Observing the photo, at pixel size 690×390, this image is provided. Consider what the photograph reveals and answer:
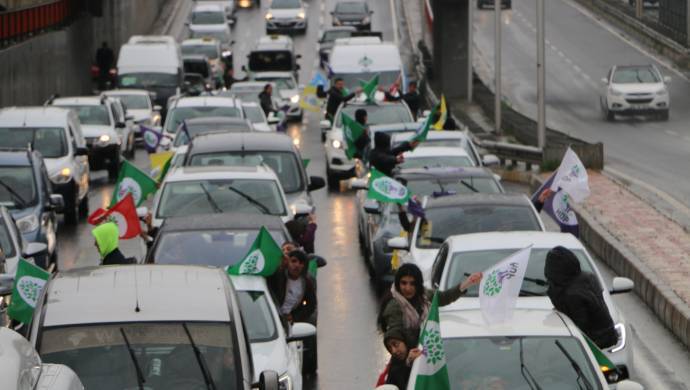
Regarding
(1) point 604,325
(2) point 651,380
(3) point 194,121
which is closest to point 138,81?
(3) point 194,121

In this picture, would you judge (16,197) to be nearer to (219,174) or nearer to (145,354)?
(219,174)

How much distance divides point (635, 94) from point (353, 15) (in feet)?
80.8

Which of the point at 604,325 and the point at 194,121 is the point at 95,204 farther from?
the point at 604,325

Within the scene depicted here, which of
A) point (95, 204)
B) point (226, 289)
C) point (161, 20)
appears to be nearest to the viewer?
point (226, 289)

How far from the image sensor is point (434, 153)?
83.4 ft

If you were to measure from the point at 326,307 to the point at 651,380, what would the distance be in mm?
5219

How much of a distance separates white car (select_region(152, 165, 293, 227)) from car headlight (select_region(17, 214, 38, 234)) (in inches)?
74.5

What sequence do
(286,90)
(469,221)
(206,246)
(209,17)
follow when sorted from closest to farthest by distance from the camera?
1. (206,246)
2. (469,221)
3. (286,90)
4. (209,17)

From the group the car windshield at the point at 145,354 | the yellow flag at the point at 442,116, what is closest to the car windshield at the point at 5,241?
the car windshield at the point at 145,354

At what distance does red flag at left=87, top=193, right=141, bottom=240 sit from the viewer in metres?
19.1

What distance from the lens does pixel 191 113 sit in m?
35.6

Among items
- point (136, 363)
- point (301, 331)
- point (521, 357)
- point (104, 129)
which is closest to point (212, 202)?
point (301, 331)

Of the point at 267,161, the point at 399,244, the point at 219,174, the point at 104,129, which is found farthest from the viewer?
the point at 104,129

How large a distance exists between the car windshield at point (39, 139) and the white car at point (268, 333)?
14440 mm
